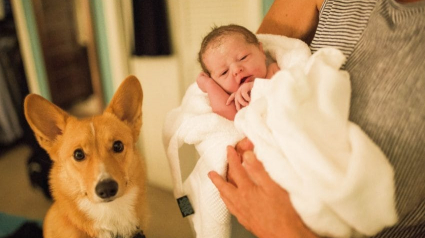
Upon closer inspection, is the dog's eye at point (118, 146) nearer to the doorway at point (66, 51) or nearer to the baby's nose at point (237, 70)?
the baby's nose at point (237, 70)

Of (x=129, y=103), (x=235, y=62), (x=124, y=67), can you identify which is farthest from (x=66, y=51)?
(x=235, y=62)

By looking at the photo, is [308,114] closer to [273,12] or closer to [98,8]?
[273,12]

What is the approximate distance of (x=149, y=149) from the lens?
7.74 feet

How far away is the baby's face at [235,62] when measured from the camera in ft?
3.36

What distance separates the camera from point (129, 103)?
1.23 metres

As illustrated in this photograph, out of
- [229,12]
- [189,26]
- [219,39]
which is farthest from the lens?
[189,26]

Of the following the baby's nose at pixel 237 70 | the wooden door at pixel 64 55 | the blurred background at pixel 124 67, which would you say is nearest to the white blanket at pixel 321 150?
the baby's nose at pixel 237 70

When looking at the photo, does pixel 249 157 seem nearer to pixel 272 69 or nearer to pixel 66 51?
pixel 272 69

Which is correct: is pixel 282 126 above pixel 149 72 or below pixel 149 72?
above

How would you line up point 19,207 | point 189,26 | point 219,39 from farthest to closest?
point 19,207 → point 189,26 → point 219,39

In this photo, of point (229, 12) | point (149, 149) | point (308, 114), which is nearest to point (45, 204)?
point (149, 149)

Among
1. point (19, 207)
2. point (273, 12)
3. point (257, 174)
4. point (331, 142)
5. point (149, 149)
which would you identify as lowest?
point (19, 207)

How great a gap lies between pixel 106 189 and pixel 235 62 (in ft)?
1.83

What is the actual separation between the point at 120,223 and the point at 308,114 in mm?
752
